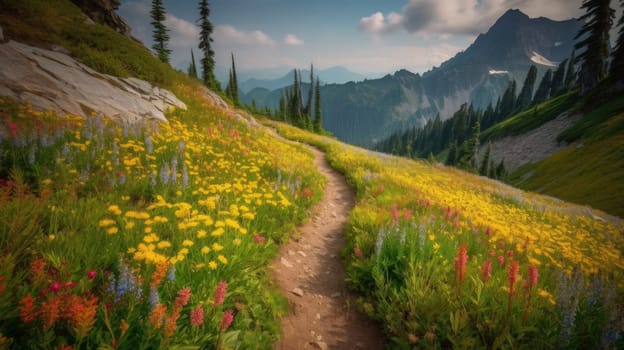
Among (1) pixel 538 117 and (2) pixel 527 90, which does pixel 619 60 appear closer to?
(1) pixel 538 117

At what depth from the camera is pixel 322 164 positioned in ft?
51.1

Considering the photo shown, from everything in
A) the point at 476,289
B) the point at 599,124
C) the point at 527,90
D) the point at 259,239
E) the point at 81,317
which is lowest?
the point at 476,289

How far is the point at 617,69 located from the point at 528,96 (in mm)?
84352

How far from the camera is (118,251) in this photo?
292cm

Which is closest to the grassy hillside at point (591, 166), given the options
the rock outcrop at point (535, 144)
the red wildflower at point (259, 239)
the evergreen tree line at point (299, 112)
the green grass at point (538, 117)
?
the rock outcrop at point (535, 144)

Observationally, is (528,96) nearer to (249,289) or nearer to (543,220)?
(543,220)

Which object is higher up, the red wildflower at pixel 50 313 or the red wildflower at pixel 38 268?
the red wildflower at pixel 38 268

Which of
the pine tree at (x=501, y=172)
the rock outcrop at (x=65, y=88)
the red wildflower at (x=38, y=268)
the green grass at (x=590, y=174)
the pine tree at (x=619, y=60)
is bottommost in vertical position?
the pine tree at (x=501, y=172)

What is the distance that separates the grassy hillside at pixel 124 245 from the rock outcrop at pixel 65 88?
1031mm

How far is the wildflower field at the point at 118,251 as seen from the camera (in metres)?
1.99

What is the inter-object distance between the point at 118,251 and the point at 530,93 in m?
168

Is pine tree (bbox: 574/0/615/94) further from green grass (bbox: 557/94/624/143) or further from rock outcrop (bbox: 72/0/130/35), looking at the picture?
rock outcrop (bbox: 72/0/130/35)

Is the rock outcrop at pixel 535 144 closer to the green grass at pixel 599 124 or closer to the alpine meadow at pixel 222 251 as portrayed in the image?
the green grass at pixel 599 124

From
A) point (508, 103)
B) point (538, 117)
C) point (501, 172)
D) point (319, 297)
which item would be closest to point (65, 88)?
point (319, 297)
